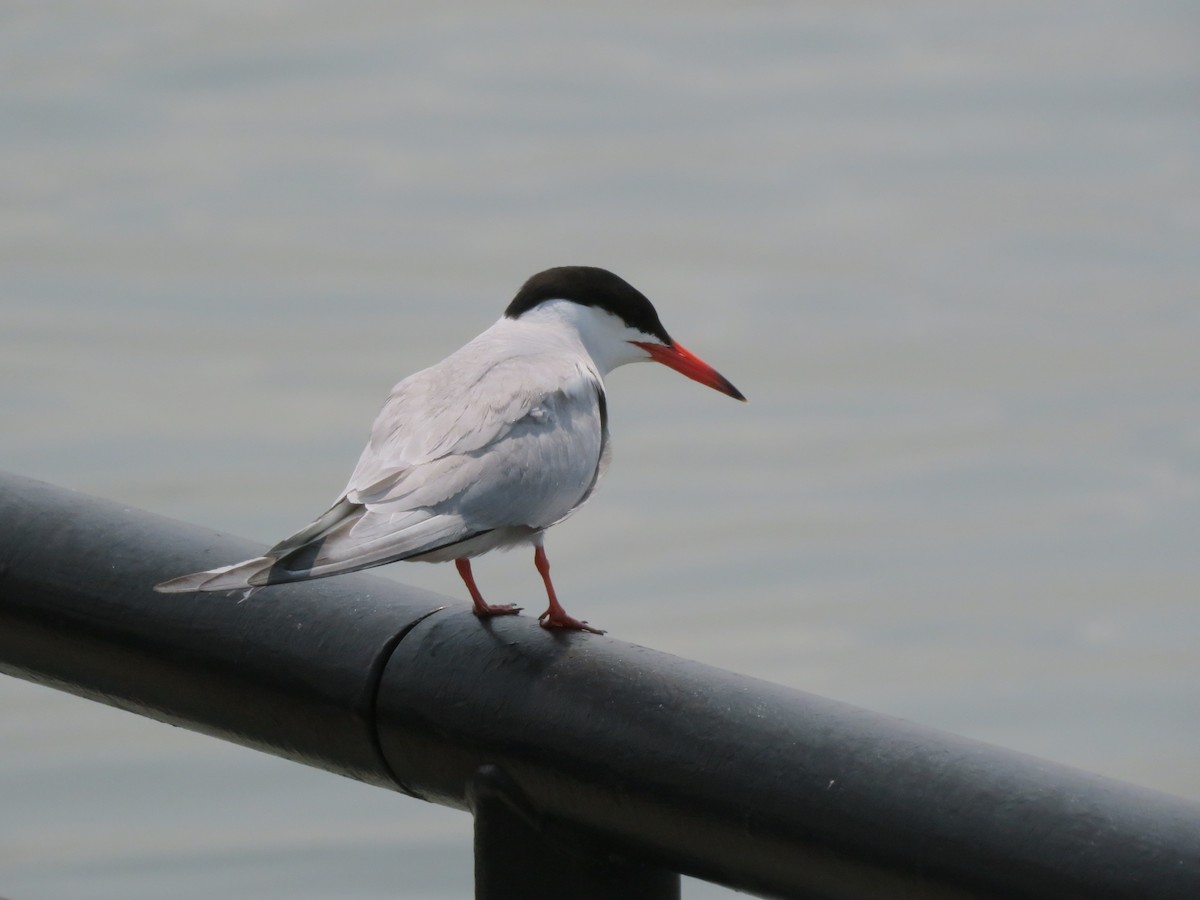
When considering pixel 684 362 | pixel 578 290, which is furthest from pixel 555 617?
pixel 684 362

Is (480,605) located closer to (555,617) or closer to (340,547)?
(340,547)

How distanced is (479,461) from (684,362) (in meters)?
1.33

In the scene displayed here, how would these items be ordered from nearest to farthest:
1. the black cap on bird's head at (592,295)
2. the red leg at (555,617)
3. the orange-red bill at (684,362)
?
the red leg at (555,617)
the black cap on bird's head at (592,295)
the orange-red bill at (684,362)

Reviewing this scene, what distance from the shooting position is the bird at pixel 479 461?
229 cm

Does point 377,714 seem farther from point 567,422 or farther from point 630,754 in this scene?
point 567,422

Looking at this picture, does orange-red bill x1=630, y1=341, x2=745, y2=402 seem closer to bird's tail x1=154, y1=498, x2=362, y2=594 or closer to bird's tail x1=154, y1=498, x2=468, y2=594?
bird's tail x1=154, y1=498, x2=468, y2=594

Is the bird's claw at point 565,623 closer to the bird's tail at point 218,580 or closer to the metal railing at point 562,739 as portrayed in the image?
the metal railing at point 562,739

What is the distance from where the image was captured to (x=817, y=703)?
5.31 feet

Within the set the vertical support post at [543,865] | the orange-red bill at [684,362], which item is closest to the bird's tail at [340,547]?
the vertical support post at [543,865]

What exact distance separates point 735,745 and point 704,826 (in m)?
0.07

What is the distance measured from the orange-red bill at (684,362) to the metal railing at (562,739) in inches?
78.9

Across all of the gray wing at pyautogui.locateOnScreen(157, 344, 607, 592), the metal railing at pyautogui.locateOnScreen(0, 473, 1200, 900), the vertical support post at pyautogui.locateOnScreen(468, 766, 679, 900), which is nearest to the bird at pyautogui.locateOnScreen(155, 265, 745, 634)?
the gray wing at pyautogui.locateOnScreen(157, 344, 607, 592)

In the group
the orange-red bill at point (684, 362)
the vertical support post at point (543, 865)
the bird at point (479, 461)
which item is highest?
the orange-red bill at point (684, 362)

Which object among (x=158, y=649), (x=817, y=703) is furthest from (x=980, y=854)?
(x=158, y=649)
